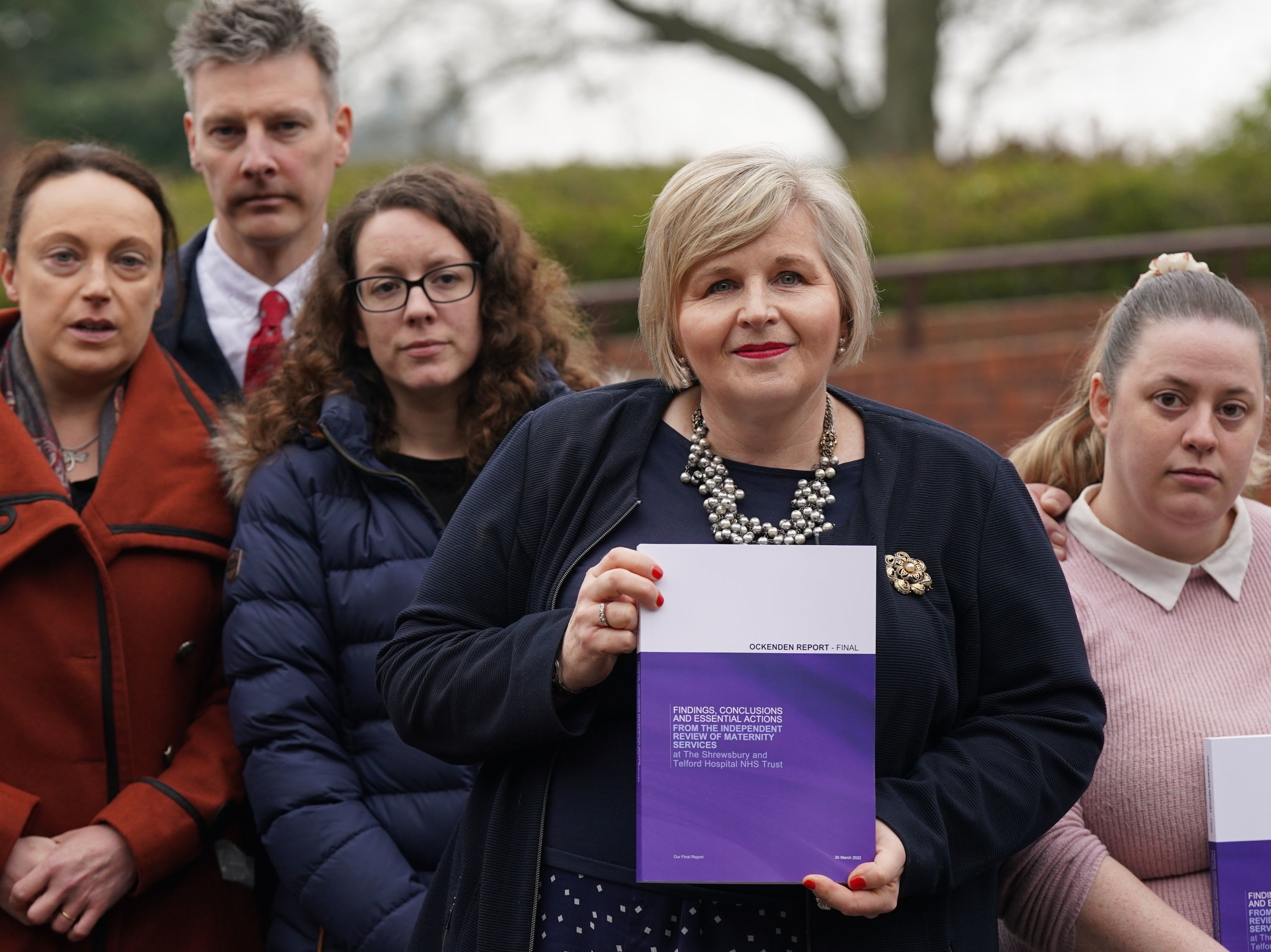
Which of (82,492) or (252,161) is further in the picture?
(252,161)

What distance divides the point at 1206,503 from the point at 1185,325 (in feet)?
1.16

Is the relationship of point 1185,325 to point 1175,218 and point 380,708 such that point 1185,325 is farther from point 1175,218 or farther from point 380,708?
point 1175,218

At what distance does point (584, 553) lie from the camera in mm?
2295

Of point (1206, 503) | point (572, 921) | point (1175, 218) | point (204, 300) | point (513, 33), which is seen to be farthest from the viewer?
point (513, 33)

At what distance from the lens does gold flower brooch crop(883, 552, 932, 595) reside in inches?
87.4

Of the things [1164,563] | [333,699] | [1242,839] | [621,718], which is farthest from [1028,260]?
[621,718]

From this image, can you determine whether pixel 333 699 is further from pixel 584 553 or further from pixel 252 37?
pixel 252 37

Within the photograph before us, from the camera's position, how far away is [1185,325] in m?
2.75

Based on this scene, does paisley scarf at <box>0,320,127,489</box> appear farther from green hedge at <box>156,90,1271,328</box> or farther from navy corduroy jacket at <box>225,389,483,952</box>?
green hedge at <box>156,90,1271,328</box>

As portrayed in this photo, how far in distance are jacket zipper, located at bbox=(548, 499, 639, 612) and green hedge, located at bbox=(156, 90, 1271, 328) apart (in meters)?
7.88

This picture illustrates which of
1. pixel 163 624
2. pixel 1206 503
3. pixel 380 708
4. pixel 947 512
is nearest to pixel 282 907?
pixel 380 708

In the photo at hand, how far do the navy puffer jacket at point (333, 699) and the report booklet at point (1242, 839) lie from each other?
58.1 inches

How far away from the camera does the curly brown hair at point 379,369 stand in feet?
10.4

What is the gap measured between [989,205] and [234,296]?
851 cm
